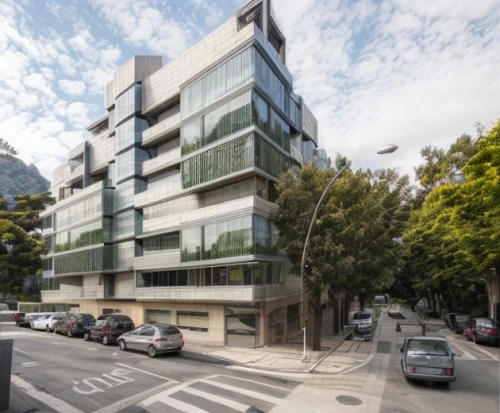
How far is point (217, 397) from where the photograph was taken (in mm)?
11617

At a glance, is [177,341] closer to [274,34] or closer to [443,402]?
[443,402]

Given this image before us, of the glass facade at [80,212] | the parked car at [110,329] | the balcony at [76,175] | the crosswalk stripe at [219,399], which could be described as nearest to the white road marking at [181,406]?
the crosswalk stripe at [219,399]

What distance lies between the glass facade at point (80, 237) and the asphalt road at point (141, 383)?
17.1 m

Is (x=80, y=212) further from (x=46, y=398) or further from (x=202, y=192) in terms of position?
(x=46, y=398)

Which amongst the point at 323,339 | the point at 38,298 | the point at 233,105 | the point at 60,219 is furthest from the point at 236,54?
the point at 38,298

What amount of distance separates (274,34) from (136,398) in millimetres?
27979

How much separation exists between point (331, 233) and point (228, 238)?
21.6ft

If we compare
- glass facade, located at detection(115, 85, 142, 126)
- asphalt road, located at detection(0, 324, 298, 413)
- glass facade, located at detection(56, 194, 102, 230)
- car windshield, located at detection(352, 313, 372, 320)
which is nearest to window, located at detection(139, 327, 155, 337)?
asphalt road, located at detection(0, 324, 298, 413)

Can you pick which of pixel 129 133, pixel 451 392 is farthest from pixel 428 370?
pixel 129 133

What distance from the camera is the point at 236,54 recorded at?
24047 mm

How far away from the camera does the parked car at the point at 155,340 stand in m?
18.5

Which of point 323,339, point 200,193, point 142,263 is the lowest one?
point 323,339

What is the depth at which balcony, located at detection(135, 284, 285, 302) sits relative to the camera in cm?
2169

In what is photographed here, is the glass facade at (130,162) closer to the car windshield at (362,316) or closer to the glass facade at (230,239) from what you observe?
the glass facade at (230,239)
